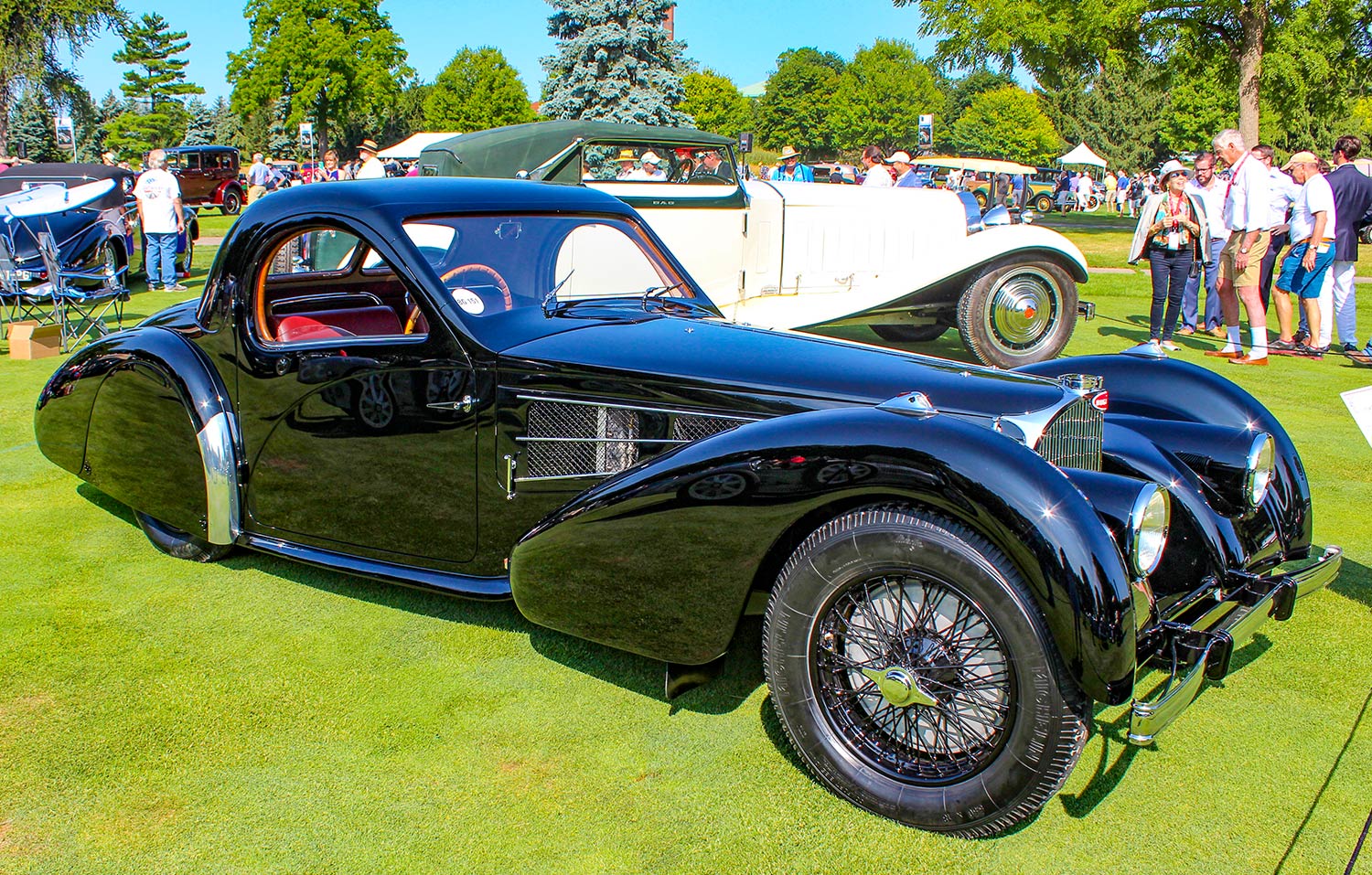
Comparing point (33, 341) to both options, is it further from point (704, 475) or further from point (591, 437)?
point (704, 475)

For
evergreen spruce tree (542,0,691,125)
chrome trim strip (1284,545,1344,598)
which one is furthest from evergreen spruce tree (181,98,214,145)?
chrome trim strip (1284,545,1344,598)

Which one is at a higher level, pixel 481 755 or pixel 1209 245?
pixel 1209 245

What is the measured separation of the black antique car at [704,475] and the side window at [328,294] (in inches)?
0.7

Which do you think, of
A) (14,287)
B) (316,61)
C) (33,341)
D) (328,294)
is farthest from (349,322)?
(316,61)

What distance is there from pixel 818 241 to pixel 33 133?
59154mm

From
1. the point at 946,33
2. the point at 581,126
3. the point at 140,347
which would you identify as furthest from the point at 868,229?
the point at 946,33

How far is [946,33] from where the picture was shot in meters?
29.3

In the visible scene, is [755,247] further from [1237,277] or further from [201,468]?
[201,468]

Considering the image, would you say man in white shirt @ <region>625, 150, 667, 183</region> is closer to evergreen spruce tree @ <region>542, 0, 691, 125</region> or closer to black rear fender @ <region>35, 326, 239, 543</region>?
black rear fender @ <region>35, 326, 239, 543</region>

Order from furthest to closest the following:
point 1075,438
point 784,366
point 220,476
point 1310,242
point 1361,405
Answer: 1. point 1310,242
2. point 220,476
3. point 1361,405
4. point 784,366
5. point 1075,438

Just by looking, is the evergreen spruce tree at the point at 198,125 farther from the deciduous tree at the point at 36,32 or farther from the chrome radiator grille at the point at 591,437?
the chrome radiator grille at the point at 591,437

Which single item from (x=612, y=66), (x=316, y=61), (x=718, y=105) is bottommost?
(x=612, y=66)

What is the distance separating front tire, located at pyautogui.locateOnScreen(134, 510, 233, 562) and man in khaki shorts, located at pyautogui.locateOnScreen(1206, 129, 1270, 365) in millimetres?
8355

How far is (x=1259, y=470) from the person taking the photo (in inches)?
126
